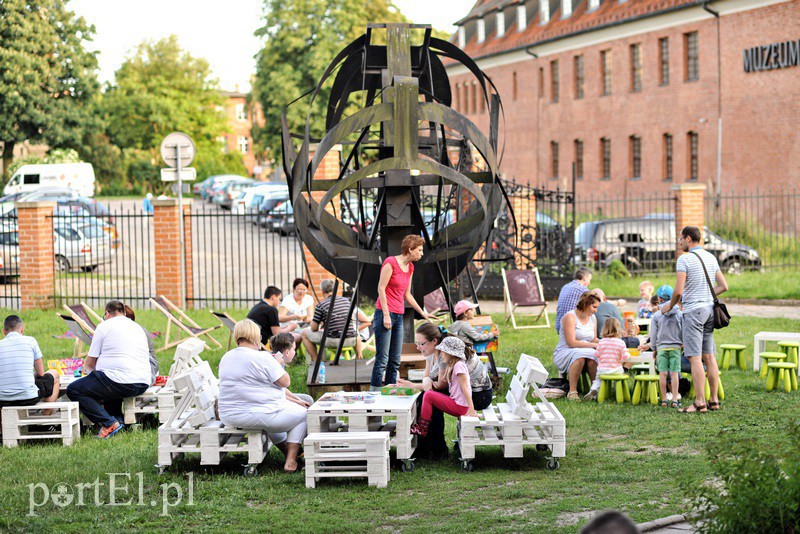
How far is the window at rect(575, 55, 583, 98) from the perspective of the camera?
48.9 metres

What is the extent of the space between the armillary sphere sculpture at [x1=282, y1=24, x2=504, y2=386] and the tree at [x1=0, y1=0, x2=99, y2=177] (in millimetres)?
48179

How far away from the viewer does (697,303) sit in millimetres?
11148

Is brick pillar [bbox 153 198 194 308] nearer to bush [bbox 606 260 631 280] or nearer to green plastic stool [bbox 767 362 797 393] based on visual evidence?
bush [bbox 606 260 631 280]

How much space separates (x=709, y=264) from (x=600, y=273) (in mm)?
13715

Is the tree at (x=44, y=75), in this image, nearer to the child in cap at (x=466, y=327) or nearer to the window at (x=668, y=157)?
the window at (x=668, y=157)

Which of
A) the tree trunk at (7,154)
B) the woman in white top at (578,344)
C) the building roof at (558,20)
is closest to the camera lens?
the woman in white top at (578,344)

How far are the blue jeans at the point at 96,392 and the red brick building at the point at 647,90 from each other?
94.2 feet

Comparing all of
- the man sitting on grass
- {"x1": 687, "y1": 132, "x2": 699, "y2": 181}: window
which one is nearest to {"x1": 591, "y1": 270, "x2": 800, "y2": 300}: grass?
the man sitting on grass

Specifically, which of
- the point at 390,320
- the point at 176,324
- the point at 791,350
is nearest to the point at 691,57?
the point at 176,324

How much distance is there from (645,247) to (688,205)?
1363 millimetres

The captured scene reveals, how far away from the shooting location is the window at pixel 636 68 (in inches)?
1752

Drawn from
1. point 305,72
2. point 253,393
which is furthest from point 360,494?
point 305,72

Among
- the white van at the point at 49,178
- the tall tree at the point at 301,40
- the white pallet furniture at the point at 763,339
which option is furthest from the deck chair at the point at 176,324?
the tall tree at the point at 301,40

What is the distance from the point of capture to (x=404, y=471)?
912 centimetres
